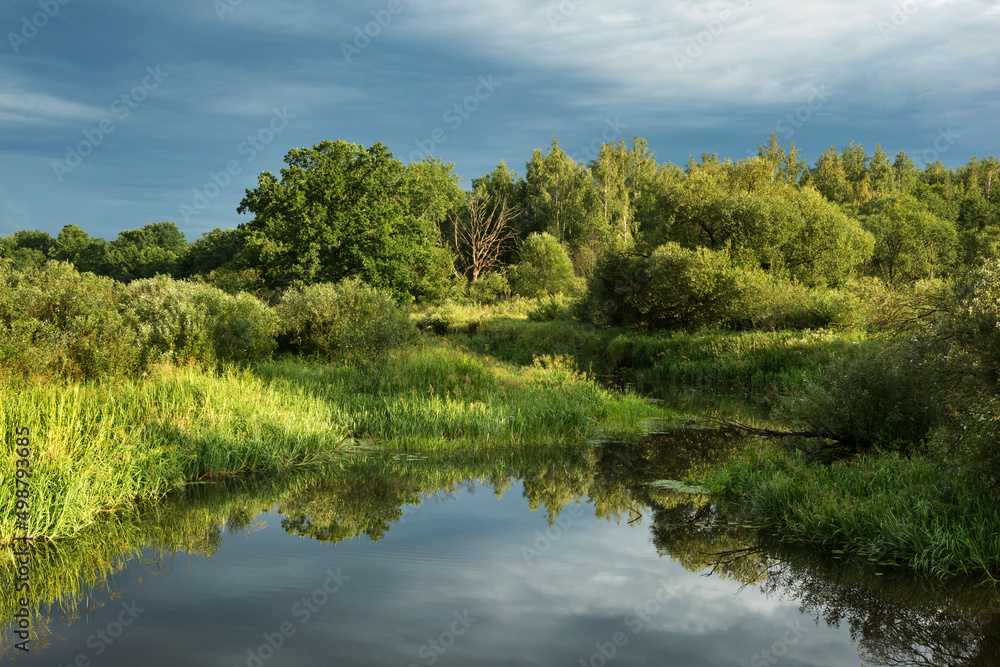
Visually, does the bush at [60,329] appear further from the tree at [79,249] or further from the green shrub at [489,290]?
the tree at [79,249]

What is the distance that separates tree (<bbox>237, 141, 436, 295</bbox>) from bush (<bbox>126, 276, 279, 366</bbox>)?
15032mm

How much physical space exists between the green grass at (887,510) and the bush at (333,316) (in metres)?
11.9

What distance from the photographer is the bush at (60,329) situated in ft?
38.8

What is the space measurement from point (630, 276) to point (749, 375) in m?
9.84

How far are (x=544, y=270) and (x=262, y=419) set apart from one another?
128 ft

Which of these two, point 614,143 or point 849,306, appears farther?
point 614,143

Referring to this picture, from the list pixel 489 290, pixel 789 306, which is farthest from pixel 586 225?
pixel 789 306

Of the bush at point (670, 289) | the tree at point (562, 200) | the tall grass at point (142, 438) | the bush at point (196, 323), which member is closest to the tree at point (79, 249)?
the tree at point (562, 200)

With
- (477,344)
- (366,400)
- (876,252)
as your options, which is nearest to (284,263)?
(477,344)

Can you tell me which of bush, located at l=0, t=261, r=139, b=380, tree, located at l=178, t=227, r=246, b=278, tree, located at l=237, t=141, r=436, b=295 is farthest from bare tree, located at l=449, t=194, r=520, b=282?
bush, located at l=0, t=261, r=139, b=380

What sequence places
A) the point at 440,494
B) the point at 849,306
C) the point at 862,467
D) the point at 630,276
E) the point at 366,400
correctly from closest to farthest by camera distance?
the point at 862,467
the point at 440,494
the point at 366,400
the point at 849,306
the point at 630,276

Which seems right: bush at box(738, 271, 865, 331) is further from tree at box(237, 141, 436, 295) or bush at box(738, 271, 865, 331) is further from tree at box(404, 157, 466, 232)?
tree at box(404, 157, 466, 232)

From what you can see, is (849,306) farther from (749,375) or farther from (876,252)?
(876,252)

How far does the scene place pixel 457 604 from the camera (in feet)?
20.2
